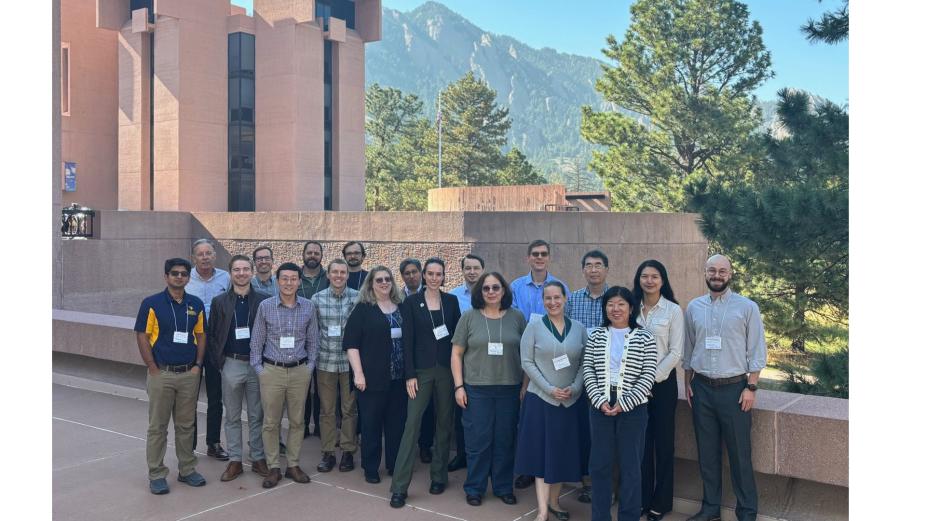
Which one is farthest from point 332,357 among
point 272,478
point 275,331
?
point 272,478

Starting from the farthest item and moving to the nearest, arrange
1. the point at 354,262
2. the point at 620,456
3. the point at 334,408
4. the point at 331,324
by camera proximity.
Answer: the point at 354,262 < the point at 334,408 < the point at 331,324 < the point at 620,456

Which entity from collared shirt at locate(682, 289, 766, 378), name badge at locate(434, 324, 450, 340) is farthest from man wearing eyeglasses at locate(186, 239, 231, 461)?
collared shirt at locate(682, 289, 766, 378)

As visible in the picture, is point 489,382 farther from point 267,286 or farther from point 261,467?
point 267,286

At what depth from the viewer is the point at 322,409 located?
20.7 feet

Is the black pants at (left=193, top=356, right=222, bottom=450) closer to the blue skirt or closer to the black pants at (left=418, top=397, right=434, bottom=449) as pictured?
the black pants at (left=418, top=397, right=434, bottom=449)

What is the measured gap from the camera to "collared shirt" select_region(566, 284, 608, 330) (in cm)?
580

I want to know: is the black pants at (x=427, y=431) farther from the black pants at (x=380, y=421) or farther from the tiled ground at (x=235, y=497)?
the black pants at (x=380, y=421)

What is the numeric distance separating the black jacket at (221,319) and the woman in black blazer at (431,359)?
1.21 meters

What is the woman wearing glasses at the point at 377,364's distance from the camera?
5828mm

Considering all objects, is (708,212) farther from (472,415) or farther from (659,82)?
(659,82)

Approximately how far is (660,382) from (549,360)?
2.36ft

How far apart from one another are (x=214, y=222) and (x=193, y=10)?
38.6 ft

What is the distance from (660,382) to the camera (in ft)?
16.6

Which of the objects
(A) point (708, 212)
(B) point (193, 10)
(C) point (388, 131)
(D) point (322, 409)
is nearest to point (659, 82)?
(B) point (193, 10)
